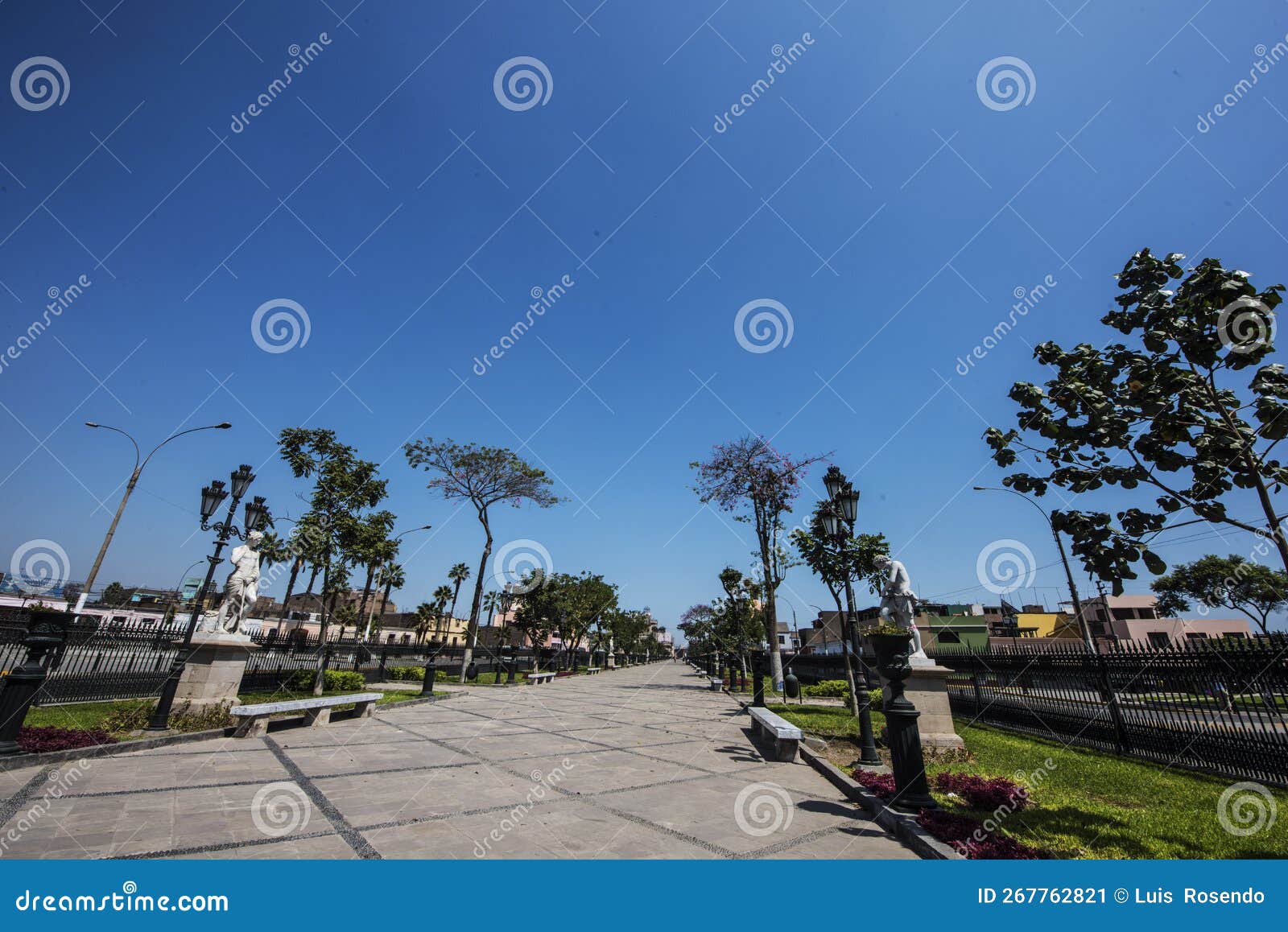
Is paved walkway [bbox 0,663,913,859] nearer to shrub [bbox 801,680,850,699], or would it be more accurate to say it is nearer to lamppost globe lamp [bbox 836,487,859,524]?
lamppost globe lamp [bbox 836,487,859,524]

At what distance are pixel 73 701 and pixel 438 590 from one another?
42.2 metres

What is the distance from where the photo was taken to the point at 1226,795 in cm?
607

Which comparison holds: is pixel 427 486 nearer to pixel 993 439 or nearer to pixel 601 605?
A: pixel 601 605

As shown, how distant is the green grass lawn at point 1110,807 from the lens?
14.5 ft

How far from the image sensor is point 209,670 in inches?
384

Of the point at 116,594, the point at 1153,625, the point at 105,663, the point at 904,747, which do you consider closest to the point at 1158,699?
the point at 904,747

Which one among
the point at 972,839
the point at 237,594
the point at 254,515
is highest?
the point at 254,515

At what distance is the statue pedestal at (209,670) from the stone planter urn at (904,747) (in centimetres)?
1123

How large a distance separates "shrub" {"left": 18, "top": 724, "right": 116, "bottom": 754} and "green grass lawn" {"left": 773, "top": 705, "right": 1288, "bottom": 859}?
10.7m

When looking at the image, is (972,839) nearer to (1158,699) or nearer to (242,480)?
(1158,699)

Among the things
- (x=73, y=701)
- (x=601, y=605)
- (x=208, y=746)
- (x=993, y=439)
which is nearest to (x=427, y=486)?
(x=73, y=701)

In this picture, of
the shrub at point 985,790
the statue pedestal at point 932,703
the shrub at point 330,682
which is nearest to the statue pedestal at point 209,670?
the shrub at point 330,682

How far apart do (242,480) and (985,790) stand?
1478cm

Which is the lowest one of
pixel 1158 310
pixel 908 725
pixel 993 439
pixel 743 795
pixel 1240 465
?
pixel 743 795
